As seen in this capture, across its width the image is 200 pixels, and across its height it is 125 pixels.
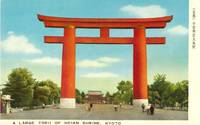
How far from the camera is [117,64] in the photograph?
3453mm

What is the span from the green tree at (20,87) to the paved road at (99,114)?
0.11 m

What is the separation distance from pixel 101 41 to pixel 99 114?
520 mm

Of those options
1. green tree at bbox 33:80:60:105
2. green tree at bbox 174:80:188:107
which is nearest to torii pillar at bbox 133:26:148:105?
green tree at bbox 174:80:188:107

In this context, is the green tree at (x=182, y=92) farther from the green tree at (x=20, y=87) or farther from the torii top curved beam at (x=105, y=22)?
the green tree at (x=20, y=87)

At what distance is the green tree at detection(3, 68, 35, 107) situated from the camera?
11.1 feet

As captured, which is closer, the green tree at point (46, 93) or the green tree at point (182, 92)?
the green tree at point (182, 92)

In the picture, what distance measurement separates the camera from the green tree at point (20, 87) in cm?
340

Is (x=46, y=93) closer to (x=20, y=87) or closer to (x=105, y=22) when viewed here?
(x=20, y=87)

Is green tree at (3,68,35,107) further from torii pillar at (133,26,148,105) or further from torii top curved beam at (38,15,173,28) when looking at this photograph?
torii pillar at (133,26,148,105)

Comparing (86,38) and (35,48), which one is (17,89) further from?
(86,38)

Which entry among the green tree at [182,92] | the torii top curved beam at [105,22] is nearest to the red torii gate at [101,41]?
the torii top curved beam at [105,22]

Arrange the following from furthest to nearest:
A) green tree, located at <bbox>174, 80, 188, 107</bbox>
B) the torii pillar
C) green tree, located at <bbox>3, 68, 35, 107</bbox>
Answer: the torii pillar, green tree, located at <bbox>3, 68, 35, 107</bbox>, green tree, located at <bbox>174, 80, 188, 107</bbox>
